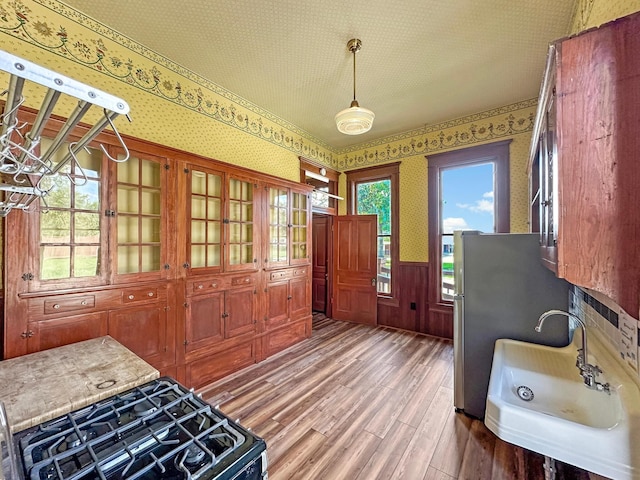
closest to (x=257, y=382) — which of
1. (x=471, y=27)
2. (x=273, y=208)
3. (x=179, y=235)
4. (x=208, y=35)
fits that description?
(x=179, y=235)

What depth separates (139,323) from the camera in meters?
2.27

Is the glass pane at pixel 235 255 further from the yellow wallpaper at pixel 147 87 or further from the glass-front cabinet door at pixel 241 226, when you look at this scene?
the yellow wallpaper at pixel 147 87

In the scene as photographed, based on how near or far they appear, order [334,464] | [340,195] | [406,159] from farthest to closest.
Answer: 1. [340,195]
2. [406,159]
3. [334,464]

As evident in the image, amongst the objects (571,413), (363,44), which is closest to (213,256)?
(363,44)

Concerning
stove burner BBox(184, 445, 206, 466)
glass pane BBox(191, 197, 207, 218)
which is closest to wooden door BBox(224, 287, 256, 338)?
glass pane BBox(191, 197, 207, 218)

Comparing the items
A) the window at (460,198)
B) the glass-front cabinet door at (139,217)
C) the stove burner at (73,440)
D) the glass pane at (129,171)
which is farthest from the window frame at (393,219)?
the stove burner at (73,440)

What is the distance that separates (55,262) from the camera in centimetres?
189

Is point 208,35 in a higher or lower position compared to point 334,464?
higher

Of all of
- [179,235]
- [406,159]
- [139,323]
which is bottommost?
[139,323]

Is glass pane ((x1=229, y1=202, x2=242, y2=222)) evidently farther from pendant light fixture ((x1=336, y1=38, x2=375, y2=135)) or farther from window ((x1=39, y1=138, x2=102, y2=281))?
pendant light fixture ((x1=336, y1=38, x2=375, y2=135))

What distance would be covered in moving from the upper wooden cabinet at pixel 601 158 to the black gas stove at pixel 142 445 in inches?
48.3

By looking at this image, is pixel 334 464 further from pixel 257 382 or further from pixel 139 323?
pixel 139 323

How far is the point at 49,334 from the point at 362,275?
3.92 meters

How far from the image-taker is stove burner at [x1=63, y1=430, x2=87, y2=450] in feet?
2.82
